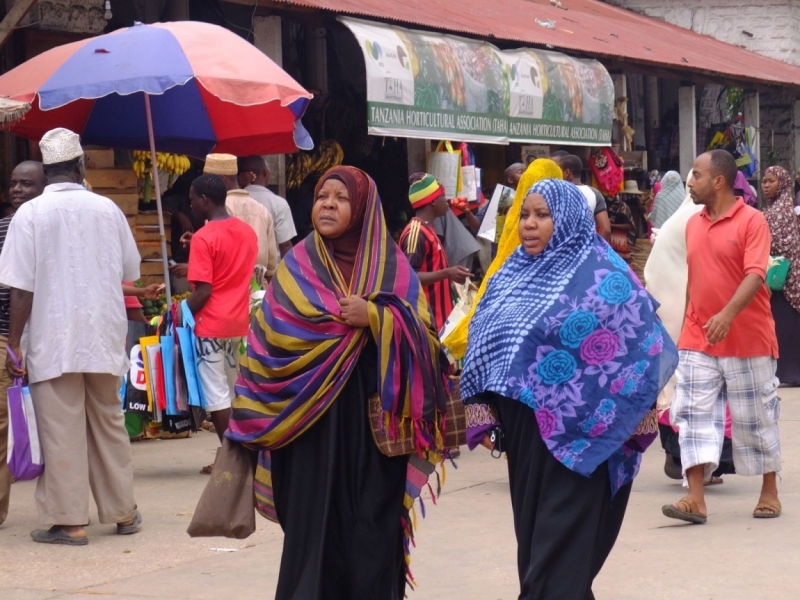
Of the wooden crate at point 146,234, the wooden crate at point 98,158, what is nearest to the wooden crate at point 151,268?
the wooden crate at point 146,234

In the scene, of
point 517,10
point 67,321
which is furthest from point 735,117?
point 67,321

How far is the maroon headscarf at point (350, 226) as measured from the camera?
4324mm

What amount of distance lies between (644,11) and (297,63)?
39.2 ft

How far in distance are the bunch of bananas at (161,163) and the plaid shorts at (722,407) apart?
15.1ft

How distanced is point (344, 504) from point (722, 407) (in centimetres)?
276

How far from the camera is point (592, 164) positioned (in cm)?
1490

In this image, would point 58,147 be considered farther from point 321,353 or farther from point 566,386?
point 566,386

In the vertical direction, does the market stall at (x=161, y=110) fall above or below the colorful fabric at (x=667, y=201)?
above

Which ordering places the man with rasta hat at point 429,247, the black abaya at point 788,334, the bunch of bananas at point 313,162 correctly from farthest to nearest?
the bunch of bananas at point 313,162 < the black abaya at point 788,334 < the man with rasta hat at point 429,247

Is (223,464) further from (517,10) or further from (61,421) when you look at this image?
(517,10)

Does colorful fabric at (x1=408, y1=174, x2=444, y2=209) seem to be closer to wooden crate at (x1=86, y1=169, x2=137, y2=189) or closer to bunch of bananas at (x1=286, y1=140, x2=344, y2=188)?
wooden crate at (x1=86, y1=169, x2=137, y2=189)

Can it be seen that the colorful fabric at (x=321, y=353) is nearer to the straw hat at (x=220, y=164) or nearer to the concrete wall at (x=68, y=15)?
the straw hat at (x=220, y=164)

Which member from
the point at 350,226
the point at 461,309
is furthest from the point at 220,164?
the point at 350,226

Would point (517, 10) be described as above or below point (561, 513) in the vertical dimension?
above
